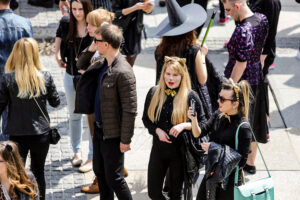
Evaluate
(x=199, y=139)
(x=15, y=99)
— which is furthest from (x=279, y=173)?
(x=15, y=99)

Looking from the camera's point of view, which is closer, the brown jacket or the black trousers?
the brown jacket

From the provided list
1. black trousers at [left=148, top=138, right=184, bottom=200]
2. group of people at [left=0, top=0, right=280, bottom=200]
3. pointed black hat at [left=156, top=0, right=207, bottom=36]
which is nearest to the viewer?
group of people at [left=0, top=0, right=280, bottom=200]

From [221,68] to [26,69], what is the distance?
4393 millimetres

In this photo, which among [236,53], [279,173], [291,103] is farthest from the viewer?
[291,103]

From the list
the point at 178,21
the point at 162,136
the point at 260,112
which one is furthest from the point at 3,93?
the point at 260,112

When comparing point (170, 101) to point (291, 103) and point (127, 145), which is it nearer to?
point (127, 145)

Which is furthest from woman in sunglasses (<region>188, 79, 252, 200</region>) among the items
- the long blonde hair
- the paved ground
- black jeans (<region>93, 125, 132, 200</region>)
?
Result: the long blonde hair

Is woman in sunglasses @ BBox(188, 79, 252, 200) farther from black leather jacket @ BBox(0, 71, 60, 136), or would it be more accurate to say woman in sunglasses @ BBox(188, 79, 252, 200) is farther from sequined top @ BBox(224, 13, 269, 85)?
black leather jacket @ BBox(0, 71, 60, 136)

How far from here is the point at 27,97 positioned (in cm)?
538

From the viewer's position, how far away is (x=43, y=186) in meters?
5.76

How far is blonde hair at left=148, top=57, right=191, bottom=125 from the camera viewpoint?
207 inches

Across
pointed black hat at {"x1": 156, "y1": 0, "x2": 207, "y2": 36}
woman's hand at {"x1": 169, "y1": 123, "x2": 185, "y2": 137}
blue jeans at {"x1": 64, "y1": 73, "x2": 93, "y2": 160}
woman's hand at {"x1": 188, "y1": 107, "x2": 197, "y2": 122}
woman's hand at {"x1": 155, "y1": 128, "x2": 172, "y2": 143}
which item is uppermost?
pointed black hat at {"x1": 156, "y1": 0, "x2": 207, "y2": 36}

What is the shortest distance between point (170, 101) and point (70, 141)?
2235 millimetres

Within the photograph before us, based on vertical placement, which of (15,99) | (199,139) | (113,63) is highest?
(113,63)
